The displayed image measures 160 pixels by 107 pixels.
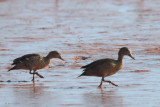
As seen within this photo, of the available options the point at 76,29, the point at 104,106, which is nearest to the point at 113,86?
the point at 104,106

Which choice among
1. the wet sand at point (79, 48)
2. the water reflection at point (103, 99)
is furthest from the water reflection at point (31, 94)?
the water reflection at point (103, 99)

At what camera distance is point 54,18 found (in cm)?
2955

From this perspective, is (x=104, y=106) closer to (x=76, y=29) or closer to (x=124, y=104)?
(x=124, y=104)

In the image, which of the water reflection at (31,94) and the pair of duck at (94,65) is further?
the pair of duck at (94,65)

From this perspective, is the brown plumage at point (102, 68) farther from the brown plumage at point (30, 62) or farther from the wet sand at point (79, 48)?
the brown plumage at point (30, 62)

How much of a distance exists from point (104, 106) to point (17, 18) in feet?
69.0

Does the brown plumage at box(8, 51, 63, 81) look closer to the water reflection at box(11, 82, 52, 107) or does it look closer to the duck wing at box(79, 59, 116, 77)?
the water reflection at box(11, 82, 52, 107)

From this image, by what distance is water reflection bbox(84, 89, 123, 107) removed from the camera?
9562 mm

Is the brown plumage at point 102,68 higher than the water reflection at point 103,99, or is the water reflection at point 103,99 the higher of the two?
the brown plumage at point 102,68

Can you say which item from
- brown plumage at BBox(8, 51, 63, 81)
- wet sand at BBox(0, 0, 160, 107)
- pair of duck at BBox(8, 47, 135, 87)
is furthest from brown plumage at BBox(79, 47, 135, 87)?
brown plumage at BBox(8, 51, 63, 81)

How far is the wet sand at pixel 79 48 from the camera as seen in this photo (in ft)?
33.8

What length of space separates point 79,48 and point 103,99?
794 centimetres

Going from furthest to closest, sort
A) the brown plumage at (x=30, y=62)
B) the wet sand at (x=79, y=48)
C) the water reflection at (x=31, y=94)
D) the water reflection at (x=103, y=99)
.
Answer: the brown plumage at (x=30, y=62) < the wet sand at (x=79, y=48) < the water reflection at (x=31, y=94) < the water reflection at (x=103, y=99)

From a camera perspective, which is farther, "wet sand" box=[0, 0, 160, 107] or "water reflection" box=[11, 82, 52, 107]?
"wet sand" box=[0, 0, 160, 107]
